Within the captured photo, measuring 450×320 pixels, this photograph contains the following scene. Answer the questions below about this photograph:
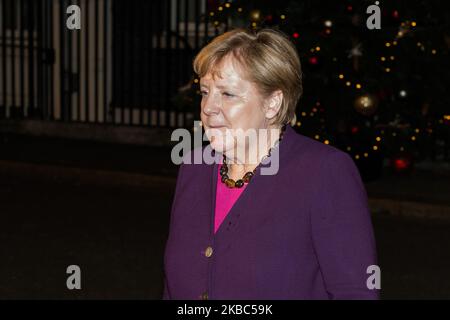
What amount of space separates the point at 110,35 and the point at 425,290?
29.3 ft

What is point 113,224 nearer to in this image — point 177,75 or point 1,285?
point 1,285

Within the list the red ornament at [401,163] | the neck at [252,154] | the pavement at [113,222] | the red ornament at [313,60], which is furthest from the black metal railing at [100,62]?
the neck at [252,154]

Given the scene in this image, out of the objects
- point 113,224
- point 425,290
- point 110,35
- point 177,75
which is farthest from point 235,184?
point 110,35

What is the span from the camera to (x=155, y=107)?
548 inches

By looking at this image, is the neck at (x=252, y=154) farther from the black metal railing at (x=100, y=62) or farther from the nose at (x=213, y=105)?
the black metal railing at (x=100, y=62)

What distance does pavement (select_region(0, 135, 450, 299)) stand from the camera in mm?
6574

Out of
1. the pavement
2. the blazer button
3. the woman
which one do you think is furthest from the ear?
the pavement

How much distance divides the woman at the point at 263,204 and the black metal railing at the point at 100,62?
34.2 feet

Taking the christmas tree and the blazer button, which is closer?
the blazer button

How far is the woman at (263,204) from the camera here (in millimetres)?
2621

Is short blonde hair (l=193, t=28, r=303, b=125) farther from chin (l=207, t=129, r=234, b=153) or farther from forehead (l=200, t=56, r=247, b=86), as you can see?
chin (l=207, t=129, r=234, b=153)

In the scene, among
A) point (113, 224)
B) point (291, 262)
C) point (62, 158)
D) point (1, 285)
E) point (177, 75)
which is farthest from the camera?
point (177, 75)

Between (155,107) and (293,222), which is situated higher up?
(293,222)

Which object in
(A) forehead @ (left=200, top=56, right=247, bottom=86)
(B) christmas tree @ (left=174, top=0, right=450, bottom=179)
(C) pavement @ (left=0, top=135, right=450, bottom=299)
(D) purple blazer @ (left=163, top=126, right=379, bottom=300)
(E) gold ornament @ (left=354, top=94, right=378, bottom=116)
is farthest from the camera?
(E) gold ornament @ (left=354, top=94, right=378, bottom=116)
